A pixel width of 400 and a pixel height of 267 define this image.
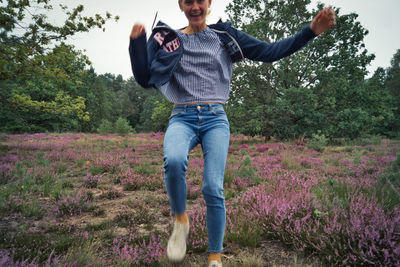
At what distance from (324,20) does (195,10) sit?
1.22 meters

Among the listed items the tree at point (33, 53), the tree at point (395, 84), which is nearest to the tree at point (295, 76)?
the tree at point (33, 53)

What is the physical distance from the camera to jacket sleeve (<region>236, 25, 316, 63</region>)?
2207 millimetres

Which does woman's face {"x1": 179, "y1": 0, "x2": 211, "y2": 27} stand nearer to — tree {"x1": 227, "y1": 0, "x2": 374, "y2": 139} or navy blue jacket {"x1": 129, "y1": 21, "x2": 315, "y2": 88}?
navy blue jacket {"x1": 129, "y1": 21, "x2": 315, "y2": 88}

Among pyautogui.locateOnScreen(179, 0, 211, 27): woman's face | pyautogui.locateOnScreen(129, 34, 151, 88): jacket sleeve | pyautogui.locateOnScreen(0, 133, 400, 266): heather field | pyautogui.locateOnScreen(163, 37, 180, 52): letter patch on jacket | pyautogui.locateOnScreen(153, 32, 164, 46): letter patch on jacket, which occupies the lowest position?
pyautogui.locateOnScreen(0, 133, 400, 266): heather field

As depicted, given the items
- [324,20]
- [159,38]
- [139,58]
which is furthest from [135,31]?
[324,20]

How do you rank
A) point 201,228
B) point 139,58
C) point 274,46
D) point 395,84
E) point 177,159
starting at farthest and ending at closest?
point 395,84 < point 201,228 < point 274,46 < point 139,58 < point 177,159

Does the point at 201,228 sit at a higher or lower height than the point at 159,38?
lower

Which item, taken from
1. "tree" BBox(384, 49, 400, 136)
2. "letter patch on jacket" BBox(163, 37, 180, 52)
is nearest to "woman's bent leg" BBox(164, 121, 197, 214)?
"letter patch on jacket" BBox(163, 37, 180, 52)

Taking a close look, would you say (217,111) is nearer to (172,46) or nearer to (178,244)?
(172,46)

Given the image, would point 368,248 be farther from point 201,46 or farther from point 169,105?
point 169,105

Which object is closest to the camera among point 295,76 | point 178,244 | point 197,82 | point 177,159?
point 177,159

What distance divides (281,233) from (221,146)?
140 cm

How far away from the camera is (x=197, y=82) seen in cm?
224

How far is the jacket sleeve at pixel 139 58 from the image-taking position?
6.72ft
